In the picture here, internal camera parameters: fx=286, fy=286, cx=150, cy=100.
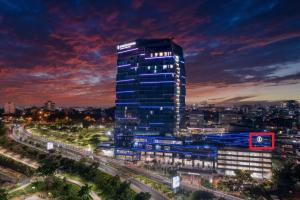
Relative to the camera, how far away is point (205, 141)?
10762 centimetres

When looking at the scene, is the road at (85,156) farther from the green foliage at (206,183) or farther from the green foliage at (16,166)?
the green foliage at (16,166)

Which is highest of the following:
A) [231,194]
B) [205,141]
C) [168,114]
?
[168,114]

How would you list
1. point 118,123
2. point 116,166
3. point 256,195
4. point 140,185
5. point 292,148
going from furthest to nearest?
point 118,123, point 292,148, point 116,166, point 140,185, point 256,195

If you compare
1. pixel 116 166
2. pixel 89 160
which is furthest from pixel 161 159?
pixel 89 160

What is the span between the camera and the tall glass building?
447 ft

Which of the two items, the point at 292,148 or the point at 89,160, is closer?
the point at 89,160

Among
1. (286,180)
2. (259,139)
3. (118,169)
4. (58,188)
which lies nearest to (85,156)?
(118,169)

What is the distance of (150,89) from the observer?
5472 inches

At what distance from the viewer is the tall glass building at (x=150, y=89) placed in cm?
13638

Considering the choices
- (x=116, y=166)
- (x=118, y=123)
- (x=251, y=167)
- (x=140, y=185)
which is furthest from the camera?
(x=118, y=123)

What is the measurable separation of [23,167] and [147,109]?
63358mm

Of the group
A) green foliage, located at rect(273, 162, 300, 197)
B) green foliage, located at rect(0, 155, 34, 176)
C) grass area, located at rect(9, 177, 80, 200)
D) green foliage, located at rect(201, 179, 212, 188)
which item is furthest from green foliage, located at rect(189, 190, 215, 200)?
green foliage, located at rect(0, 155, 34, 176)

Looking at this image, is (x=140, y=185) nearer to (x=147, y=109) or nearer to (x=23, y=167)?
(x=23, y=167)

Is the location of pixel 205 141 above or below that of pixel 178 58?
below
